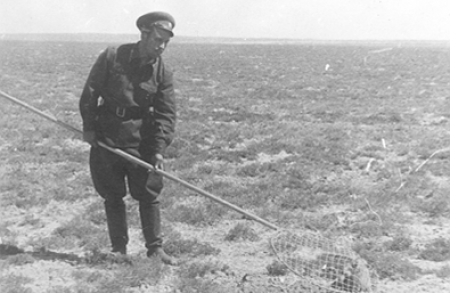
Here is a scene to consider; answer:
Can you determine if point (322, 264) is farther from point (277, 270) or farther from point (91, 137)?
point (91, 137)

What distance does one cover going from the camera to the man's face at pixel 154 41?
165 inches

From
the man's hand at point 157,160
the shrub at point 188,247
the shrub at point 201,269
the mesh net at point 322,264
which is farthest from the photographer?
the shrub at point 188,247

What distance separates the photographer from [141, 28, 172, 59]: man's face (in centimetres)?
420

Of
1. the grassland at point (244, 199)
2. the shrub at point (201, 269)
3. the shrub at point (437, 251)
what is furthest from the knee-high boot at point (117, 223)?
the shrub at point (437, 251)

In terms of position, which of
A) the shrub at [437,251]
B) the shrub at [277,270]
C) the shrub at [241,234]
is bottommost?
the shrub at [437,251]

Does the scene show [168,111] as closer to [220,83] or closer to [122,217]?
[122,217]

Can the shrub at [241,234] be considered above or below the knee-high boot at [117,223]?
below

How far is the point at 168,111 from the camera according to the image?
14.9 ft

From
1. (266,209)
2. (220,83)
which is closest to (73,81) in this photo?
(220,83)

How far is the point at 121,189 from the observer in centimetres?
455

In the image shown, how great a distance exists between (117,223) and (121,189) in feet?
1.29

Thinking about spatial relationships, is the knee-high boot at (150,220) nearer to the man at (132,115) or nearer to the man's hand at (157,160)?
the man at (132,115)

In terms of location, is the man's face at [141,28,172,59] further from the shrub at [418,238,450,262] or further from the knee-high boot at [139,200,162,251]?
the shrub at [418,238,450,262]

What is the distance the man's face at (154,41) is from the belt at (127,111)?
1.72 feet
